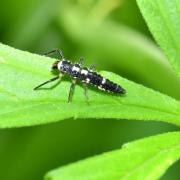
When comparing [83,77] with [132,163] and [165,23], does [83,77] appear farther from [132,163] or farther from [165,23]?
[132,163]

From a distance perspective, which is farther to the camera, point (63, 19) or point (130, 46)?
point (63, 19)

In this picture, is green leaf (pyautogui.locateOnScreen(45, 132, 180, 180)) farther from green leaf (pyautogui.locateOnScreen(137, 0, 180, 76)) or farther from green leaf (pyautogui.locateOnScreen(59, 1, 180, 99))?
green leaf (pyautogui.locateOnScreen(59, 1, 180, 99))

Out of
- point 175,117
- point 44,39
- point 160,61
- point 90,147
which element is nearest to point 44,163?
point 90,147

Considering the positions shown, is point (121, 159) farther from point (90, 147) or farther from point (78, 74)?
point (90, 147)

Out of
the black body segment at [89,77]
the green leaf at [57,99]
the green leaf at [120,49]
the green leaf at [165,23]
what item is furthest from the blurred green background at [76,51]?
the green leaf at [57,99]

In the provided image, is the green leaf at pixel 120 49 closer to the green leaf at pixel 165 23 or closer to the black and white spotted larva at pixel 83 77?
the black and white spotted larva at pixel 83 77

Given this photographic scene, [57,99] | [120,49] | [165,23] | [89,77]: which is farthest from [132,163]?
[120,49]

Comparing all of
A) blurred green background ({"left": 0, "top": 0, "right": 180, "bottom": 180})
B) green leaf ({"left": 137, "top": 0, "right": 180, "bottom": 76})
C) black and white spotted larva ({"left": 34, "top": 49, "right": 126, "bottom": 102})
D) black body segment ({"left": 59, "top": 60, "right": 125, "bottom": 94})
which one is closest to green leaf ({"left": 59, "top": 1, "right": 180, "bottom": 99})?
blurred green background ({"left": 0, "top": 0, "right": 180, "bottom": 180})
